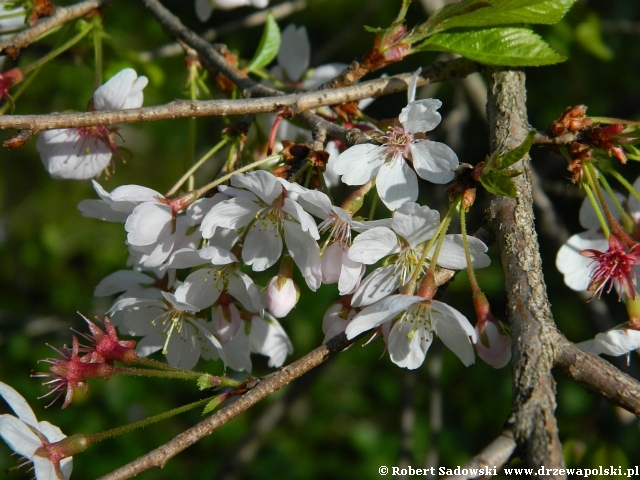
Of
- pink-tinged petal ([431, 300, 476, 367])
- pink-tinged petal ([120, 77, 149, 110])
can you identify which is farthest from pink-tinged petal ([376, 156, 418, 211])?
pink-tinged petal ([120, 77, 149, 110])

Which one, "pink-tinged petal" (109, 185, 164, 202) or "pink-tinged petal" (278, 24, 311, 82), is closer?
"pink-tinged petal" (109, 185, 164, 202)

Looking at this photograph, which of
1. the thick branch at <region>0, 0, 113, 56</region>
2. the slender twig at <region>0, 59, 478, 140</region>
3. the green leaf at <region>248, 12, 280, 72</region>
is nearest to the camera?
the slender twig at <region>0, 59, 478, 140</region>

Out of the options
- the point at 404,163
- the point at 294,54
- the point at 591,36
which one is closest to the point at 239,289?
the point at 404,163

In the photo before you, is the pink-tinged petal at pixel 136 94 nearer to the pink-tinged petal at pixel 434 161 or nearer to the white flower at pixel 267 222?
the white flower at pixel 267 222

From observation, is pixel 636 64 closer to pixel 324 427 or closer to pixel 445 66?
pixel 445 66

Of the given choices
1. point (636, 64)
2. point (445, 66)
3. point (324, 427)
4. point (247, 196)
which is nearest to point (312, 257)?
point (247, 196)

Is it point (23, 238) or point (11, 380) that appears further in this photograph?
point (23, 238)

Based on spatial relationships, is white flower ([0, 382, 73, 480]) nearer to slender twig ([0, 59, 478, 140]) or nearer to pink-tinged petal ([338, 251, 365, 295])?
slender twig ([0, 59, 478, 140])

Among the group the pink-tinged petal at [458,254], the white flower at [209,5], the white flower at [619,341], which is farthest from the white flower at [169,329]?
the white flower at [209,5]
